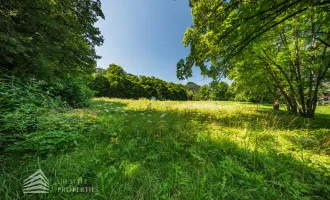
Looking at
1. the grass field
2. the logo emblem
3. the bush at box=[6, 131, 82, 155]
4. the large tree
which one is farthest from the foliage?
the logo emblem

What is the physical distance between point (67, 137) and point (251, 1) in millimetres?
5751

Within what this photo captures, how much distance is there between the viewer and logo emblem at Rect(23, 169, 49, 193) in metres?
1.35

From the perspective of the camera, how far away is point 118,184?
5.13ft

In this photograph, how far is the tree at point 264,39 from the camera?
12.6ft

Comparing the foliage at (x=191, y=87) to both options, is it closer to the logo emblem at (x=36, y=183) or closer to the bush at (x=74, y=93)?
the bush at (x=74, y=93)

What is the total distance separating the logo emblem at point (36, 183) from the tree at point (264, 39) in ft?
15.9

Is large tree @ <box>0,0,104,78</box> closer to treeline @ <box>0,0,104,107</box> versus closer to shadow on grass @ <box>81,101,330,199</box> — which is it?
treeline @ <box>0,0,104,107</box>

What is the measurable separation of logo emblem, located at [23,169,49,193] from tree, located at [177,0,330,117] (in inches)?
190

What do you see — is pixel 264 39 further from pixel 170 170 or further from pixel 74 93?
pixel 74 93

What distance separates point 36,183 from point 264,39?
8225mm

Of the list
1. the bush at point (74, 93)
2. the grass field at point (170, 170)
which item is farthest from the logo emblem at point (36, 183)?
the bush at point (74, 93)

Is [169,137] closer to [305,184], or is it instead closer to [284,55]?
[305,184]

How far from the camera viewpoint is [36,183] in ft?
4.64

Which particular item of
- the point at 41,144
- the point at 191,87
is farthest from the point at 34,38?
the point at 191,87
